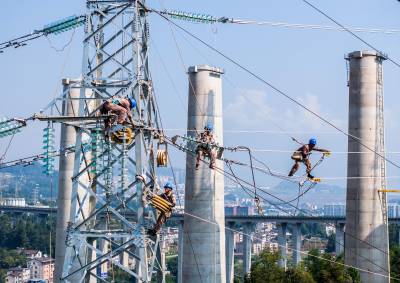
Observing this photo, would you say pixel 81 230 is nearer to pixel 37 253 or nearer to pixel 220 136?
pixel 220 136

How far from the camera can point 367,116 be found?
33250mm

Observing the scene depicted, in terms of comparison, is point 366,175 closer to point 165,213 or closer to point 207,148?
point 207,148

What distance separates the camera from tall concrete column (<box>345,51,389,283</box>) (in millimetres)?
33250

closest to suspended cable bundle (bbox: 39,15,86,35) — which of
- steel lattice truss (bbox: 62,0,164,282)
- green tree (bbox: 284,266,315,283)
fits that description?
steel lattice truss (bbox: 62,0,164,282)

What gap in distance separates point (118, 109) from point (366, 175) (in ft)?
52.8

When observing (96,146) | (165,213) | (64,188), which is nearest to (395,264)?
A: (64,188)

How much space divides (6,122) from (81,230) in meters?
3.46

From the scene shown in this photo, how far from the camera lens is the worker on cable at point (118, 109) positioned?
65.6 ft

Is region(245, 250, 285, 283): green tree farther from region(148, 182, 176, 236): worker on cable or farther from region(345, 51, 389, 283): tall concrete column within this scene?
region(148, 182, 176, 236): worker on cable

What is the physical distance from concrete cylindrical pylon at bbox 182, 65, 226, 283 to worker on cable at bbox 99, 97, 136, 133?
9.90 m

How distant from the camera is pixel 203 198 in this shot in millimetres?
30719

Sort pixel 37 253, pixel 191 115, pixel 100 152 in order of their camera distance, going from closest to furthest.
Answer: pixel 100 152, pixel 191 115, pixel 37 253

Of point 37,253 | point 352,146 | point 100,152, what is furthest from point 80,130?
point 37,253

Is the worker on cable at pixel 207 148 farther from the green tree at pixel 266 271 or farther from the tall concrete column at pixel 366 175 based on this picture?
the green tree at pixel 266 271
